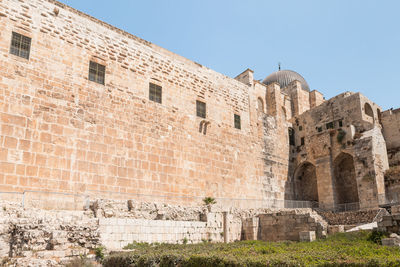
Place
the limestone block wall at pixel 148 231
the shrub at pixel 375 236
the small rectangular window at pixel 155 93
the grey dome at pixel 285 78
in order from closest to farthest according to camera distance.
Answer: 1. the shrub at pixel 375 236
2. the limestone block wall at pixel 148 231
3. the small rectangular window at pixel 155 93
4. the grey dome at pixel 285 78

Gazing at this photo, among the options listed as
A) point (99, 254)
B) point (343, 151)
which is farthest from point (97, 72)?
point (343, 151)

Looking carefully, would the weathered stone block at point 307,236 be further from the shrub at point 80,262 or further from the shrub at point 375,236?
the shrub at point 80,262

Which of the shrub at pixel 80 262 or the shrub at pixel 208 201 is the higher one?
the shrub at pixel 208 201

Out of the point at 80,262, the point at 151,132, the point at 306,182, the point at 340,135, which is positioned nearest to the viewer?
the point at 80,262

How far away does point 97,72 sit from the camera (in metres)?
13.9

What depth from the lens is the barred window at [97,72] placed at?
44.8ft

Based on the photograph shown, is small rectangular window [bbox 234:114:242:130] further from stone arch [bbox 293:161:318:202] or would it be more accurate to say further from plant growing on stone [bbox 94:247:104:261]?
plant growing on stone [bbox 94:247:104:261]

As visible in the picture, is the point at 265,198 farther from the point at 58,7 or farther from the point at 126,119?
the point at 58,7

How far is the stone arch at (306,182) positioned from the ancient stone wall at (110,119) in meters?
3.34

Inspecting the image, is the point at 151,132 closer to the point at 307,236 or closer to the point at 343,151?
the point at 307,236

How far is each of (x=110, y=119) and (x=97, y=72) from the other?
6.52 ft

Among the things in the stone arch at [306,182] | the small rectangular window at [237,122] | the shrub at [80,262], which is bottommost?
the shrub at [80,262]

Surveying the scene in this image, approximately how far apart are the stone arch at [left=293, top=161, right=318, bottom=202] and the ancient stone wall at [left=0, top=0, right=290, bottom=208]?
3337mm

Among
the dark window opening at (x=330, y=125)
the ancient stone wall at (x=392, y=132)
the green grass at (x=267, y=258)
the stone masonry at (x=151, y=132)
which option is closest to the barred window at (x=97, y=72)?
the stone masonry at (x=151, y=132)
